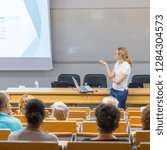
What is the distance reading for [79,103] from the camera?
7660 mm

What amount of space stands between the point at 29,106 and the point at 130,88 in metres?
4.61

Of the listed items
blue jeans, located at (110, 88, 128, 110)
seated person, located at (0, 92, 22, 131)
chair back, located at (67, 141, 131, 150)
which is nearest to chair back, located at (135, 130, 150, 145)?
chair back, located at (67, 141, 131, 150)

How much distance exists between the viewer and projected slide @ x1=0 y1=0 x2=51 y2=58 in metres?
9.14

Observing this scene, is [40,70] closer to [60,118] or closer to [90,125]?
[60,118]

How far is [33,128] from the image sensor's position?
3.44 metres

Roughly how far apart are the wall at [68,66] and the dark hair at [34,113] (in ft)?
19.5

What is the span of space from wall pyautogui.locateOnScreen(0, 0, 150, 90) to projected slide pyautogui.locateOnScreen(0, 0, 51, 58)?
0.29 m

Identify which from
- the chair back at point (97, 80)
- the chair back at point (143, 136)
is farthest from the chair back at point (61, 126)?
the chair back at point (97, 80)

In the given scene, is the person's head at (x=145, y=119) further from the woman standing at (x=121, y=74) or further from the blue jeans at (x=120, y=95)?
the blue jeans at (x=120, y=95)

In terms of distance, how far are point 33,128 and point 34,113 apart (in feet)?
0.44

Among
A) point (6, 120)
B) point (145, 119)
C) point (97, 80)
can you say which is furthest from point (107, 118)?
point (97, 80)

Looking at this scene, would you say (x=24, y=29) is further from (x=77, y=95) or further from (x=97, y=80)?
(x=77, y=95)

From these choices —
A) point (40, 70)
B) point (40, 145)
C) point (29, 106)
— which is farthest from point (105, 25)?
point (40, 145)

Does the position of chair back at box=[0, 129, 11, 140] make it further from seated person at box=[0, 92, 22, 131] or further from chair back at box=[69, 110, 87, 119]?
chair back at box=[69, 110, 87, 119]
